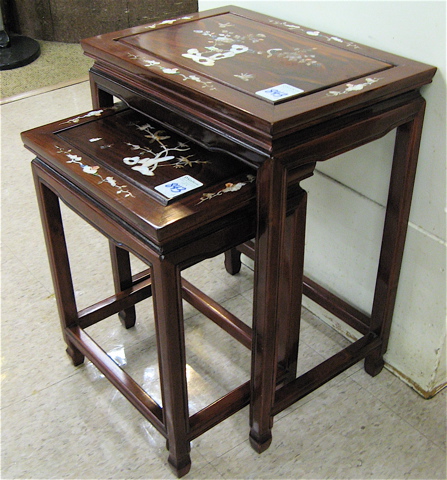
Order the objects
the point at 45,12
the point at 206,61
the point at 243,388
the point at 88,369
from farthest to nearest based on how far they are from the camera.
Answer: the point at 45,12
the point at 88,369
the point at 243,388
the point at 206,61

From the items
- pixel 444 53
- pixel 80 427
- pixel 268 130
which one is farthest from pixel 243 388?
pixel 444 53

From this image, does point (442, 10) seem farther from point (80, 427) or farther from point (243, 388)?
point (80, 427)

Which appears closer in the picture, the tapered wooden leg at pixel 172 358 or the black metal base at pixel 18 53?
the tapered wooden leg at pixel 172 358

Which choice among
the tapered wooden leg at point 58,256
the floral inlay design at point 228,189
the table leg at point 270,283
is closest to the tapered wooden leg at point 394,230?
the table leg at point 270,283

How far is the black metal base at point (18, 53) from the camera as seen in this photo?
3.32 metres

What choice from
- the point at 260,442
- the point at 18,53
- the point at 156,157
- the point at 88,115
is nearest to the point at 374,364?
the point at 260,442

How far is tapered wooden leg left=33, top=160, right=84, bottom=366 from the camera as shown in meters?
1.36

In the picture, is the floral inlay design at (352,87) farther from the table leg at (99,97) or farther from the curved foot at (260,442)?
the curved foot at (260,442)

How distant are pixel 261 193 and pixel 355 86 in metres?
0.25

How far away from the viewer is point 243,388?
136 cm

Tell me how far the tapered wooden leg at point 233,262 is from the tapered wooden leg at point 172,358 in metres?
0.70

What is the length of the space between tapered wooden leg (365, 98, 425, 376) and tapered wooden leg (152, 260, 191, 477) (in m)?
0.52

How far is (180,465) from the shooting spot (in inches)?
52.2

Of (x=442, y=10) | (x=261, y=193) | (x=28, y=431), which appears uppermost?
(x=442, y=10)
